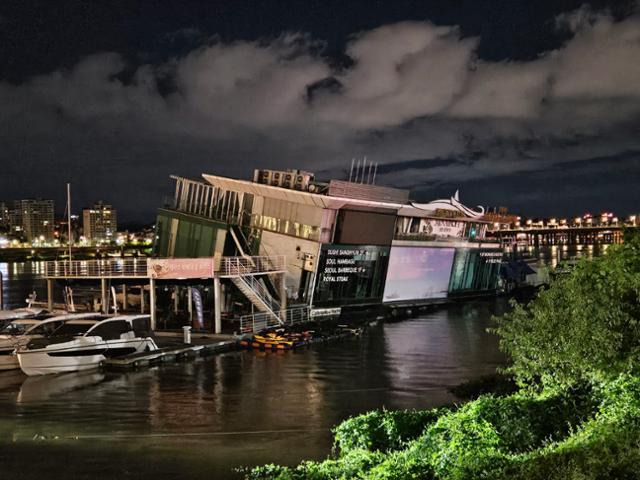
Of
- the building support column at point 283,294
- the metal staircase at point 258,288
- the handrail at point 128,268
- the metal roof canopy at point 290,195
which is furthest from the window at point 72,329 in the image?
the metal roof canopy at point 290,195

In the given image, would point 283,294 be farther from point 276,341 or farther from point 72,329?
point 72,329

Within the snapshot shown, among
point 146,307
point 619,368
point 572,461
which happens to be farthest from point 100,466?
point 146,307

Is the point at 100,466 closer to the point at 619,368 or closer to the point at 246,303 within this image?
the point at 619,368

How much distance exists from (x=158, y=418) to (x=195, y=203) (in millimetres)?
35734

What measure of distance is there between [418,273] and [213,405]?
37276 mm

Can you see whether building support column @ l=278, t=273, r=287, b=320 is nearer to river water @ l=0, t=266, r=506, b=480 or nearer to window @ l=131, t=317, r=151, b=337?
river water @ l=0, t=266, r=506, b=480

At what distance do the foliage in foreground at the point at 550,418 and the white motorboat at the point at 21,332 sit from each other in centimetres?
2072

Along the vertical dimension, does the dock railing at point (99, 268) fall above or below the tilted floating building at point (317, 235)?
below

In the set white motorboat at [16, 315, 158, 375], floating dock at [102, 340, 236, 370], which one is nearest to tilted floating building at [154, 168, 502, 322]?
floating dock at [102, 340, 236, 370]

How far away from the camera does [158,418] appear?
21.1 m

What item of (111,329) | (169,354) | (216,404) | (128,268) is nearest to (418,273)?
(128,268)

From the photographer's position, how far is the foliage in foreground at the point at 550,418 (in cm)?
987

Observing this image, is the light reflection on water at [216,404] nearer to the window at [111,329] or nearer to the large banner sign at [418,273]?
the window at [111,329]

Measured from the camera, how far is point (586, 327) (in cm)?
1457
